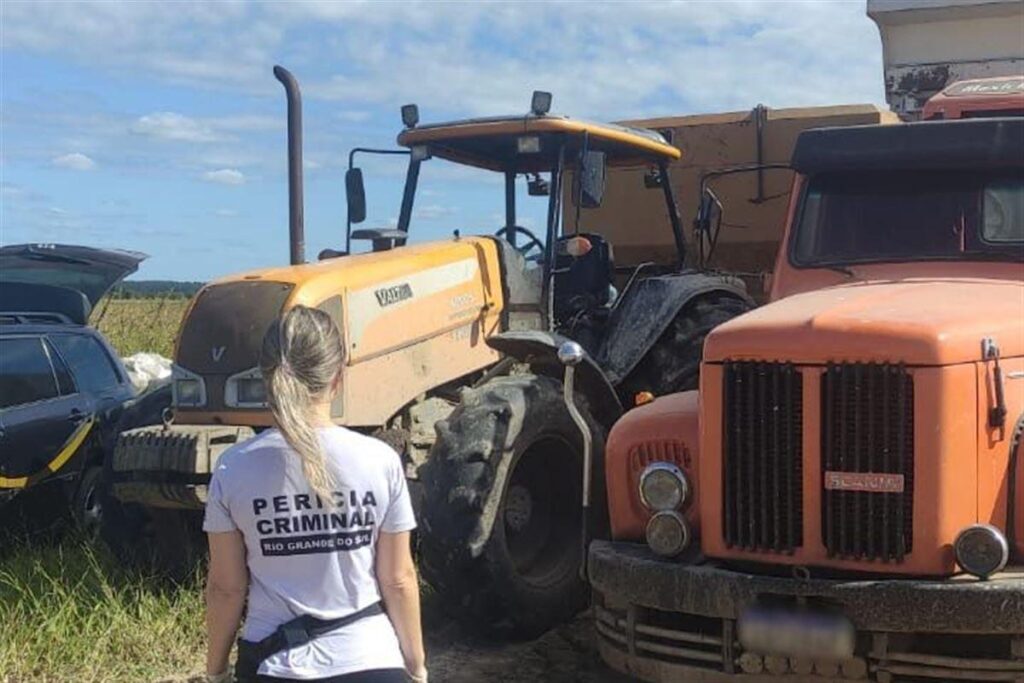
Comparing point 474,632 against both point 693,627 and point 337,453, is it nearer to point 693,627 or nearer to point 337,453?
point 693,627

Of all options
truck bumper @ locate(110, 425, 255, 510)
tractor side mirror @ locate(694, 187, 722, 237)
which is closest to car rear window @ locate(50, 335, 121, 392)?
truck bumper @ locate(110, 425, 255, 510)

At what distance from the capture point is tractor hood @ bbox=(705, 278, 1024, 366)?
4.21 metres

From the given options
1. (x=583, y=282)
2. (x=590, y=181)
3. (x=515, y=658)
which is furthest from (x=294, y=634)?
(x=583, y=282)

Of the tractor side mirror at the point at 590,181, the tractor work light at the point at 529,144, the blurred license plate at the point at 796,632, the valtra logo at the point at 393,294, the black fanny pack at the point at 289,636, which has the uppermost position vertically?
the tractor work light at the point at 529,144

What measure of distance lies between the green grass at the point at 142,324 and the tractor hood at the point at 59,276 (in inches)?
201

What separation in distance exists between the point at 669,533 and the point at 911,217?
2022 millimetres

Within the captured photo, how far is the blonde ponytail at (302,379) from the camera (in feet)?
9.47

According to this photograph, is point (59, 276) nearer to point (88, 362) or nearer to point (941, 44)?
point (88, 362)

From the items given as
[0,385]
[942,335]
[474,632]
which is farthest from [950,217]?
[0,385]

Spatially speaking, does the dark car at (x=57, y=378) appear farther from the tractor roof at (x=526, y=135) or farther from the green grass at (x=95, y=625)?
the tractor roof at (x=526, y=135)

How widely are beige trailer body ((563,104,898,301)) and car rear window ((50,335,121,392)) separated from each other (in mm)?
3604

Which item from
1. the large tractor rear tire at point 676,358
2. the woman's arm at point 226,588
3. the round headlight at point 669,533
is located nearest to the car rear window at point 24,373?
the large tractor rear tire at point 676,358

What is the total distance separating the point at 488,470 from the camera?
220 inches

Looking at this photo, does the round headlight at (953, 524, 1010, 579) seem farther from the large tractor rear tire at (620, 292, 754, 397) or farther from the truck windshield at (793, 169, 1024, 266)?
the large tractor rear tire at (620, 292, 754, 397)
